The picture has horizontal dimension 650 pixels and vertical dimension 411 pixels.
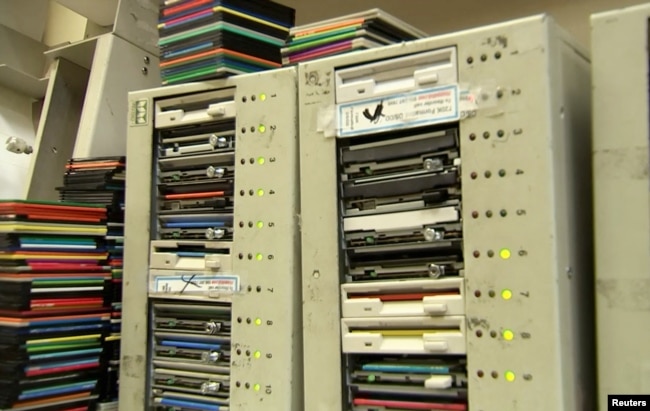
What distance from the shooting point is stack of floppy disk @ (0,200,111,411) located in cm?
115

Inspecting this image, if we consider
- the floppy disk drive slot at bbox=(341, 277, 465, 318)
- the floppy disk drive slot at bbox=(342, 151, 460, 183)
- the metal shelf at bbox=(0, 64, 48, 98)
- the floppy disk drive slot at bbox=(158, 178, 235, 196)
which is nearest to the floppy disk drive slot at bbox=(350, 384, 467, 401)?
the floppy disk drive slot at bbox=(341, 277, 465, 318)

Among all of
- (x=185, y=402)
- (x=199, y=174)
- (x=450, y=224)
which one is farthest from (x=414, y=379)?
(x=199, y=174)

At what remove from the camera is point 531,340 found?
0.86 metres

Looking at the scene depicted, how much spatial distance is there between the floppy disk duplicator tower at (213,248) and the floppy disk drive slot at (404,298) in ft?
0.42

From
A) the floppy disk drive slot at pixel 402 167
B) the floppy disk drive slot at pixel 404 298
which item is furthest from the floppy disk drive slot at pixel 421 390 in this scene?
the floppy disk drive slot at pixel 402 167

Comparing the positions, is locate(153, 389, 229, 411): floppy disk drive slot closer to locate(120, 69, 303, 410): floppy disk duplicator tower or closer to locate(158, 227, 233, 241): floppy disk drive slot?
locate(120, 69, 303, 410): floppy disk duplicator tower

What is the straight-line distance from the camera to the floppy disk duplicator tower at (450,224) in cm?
87

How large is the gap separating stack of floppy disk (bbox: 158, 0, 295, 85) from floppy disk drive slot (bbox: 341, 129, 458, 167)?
1.11 feet

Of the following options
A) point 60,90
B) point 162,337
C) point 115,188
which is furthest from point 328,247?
point 60,90

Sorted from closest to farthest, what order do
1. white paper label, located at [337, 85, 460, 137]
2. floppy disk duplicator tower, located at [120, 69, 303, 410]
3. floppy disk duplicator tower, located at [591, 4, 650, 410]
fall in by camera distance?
floppy disk duplicator tower, located at [591, 4, 650, 410]
white paper label, located at [337, 85, 460, 137]
floppy disk duplicator tower, located at [120, 69, 303, 410]

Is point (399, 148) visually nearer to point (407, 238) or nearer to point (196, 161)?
point (407, 238)

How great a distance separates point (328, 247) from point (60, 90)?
1.18m

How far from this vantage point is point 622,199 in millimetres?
869

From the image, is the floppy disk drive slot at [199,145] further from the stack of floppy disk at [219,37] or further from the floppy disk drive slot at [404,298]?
the floppy disk drive slot at [404,298]
